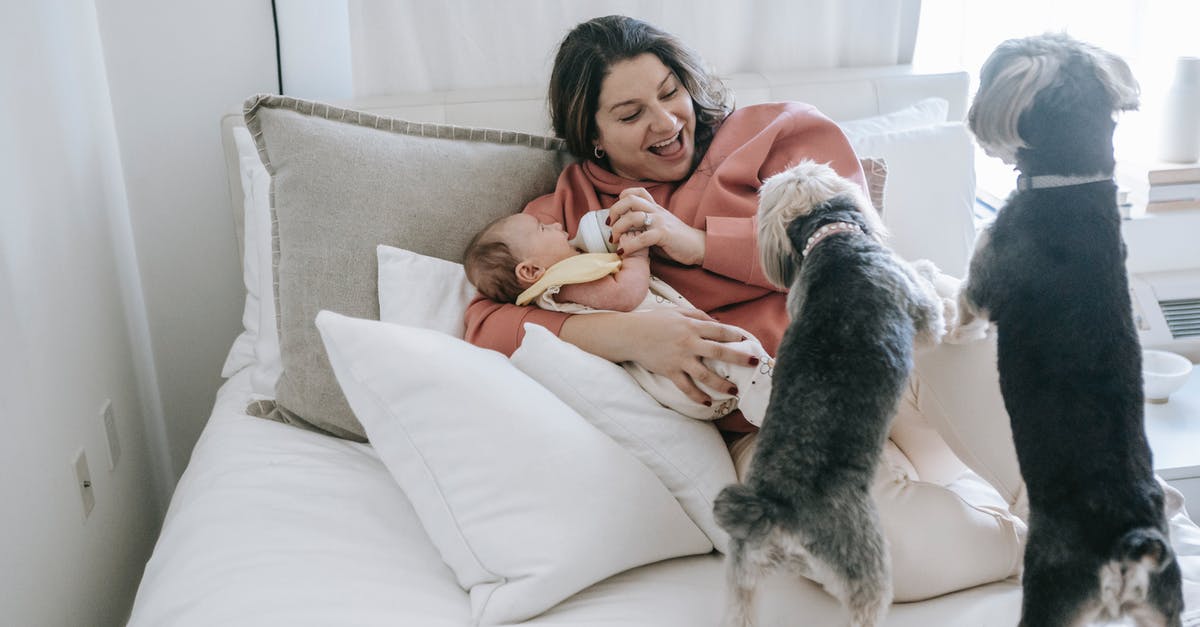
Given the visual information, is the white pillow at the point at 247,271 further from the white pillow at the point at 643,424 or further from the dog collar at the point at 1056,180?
the dog collar at the point at 1056,180

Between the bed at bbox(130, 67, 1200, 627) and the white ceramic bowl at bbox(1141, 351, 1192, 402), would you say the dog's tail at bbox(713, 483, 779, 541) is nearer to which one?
the bed at bbox(130, 67, 1200, 627)

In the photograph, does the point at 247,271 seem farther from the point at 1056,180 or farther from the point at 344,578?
the point at 1056,180

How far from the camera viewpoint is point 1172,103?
7.34ft

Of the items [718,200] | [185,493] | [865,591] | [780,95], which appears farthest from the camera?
[780,95]

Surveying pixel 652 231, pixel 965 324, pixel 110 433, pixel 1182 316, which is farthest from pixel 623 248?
pixel 1182 316

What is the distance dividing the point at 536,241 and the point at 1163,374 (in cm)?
A: 132

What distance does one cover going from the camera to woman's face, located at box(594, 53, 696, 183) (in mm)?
1657

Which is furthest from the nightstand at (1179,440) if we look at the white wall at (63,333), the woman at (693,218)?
the white wall at (63,333)

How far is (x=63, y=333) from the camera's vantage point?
163 cm

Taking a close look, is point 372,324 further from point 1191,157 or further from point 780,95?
point 1191,157

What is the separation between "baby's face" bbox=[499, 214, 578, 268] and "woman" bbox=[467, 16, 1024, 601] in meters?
0.06

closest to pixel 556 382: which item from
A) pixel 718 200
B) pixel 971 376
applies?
pixel 718 200

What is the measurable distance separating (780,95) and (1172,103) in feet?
3.20

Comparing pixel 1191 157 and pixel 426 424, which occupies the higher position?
pixel 1191 157
